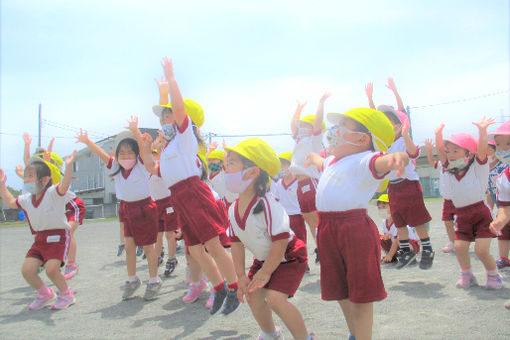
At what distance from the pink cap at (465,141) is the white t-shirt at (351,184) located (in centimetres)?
235

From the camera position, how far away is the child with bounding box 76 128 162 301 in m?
5.38

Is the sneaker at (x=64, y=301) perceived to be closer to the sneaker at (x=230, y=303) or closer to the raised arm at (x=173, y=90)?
the sneaker at (x=230, y=303)

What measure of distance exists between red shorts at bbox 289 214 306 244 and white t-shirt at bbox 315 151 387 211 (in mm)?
2840

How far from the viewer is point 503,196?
5047 mm

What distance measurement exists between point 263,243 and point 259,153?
0.76 meters

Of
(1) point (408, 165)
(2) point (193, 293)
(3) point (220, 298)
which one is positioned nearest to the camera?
(3) point (220, 298)

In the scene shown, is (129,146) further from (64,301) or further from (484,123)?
(484,123)

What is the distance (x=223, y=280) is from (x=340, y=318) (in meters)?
1.25

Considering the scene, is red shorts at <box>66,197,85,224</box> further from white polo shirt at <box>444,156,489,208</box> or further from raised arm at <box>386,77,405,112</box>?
white polo shirt at <box>444,156,489,208</box>

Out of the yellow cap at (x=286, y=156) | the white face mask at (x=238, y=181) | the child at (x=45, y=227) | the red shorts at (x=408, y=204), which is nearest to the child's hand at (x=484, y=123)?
the red shorts at (x=408, y=204)

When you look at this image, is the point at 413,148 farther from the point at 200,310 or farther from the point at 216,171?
the point at 216,171

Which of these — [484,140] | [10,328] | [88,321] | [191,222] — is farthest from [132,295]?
[484,140]

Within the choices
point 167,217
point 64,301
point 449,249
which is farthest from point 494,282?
point 64,301

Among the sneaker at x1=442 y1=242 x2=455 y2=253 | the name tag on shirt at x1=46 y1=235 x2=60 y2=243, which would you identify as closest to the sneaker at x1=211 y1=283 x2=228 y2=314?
the name tag on shirt at x1=46 y1=235 x2=60 y2=243
